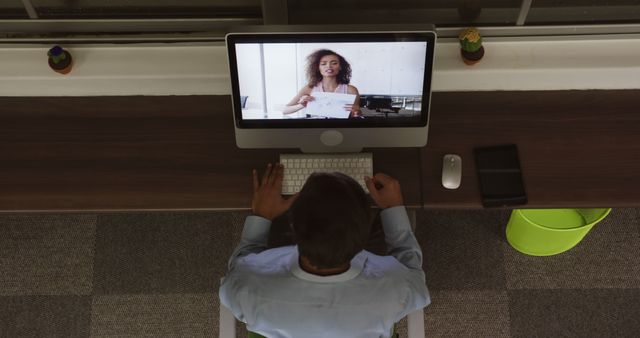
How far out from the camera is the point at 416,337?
1759mm

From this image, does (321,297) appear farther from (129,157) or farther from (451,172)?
(129,157)

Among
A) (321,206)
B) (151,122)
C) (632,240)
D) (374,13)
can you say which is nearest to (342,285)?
(321,206)

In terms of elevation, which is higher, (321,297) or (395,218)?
(395,218)

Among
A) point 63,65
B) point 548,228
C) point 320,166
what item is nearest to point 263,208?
point 320,166

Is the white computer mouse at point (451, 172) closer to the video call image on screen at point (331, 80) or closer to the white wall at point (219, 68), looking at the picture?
the video call image on screen at point (331, 80)

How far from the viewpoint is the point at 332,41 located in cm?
155

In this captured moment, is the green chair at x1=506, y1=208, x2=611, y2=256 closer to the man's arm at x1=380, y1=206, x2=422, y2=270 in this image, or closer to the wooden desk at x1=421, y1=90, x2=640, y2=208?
the wooden desk at x1=421, y1=90, x2=640, y2=208

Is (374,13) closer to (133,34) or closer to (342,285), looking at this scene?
(133,34)

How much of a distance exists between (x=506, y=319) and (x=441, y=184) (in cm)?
100

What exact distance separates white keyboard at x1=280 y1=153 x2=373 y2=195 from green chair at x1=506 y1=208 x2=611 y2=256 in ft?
2.88

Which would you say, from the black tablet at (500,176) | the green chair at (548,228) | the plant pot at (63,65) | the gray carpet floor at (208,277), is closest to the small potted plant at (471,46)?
the black tablet at (500,176)

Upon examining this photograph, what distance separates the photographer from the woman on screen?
1589 mm

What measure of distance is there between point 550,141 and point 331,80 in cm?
79

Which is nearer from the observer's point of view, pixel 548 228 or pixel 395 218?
pixel 395 218
